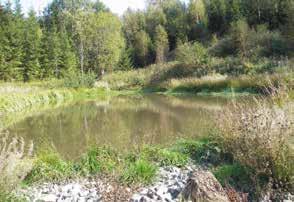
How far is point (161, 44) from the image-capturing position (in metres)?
52.5

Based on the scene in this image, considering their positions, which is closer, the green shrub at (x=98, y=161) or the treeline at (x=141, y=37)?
the green shrub at (x=98, y=161)

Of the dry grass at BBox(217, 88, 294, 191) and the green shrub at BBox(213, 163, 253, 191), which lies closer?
the dry grass at BBox(217, 88, 294, 191)

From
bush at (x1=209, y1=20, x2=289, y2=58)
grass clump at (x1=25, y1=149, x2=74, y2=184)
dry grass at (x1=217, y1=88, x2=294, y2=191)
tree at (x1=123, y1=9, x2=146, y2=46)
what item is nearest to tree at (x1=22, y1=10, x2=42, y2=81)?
bush at (x1=209, y1=20, x2=289, y2=58)

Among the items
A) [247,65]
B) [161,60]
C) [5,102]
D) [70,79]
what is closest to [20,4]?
[161,60]

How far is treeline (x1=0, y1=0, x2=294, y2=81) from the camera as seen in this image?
39.2 m

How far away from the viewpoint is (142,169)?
576 centimetres

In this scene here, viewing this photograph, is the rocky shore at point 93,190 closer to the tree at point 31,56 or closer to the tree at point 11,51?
the tree at point 11,51

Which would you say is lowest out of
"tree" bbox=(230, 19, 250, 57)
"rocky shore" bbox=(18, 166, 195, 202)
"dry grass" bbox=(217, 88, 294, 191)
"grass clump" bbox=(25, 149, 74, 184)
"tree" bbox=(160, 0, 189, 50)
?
"rocky shore" bbox=(18, 166, 195, 202)

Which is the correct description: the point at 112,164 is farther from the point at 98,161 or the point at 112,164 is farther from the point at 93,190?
the point at 93,190

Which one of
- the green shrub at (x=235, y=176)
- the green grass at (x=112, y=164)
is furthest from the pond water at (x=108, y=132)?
the green shrub at (x=235, y=176)

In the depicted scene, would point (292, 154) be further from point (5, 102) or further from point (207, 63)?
point (207, 63)

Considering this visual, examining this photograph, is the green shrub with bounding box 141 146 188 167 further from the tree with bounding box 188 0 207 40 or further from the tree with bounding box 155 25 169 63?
the tree with bounding box 188 0 207 40

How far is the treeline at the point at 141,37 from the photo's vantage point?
39.2m

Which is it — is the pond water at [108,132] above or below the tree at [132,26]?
below
